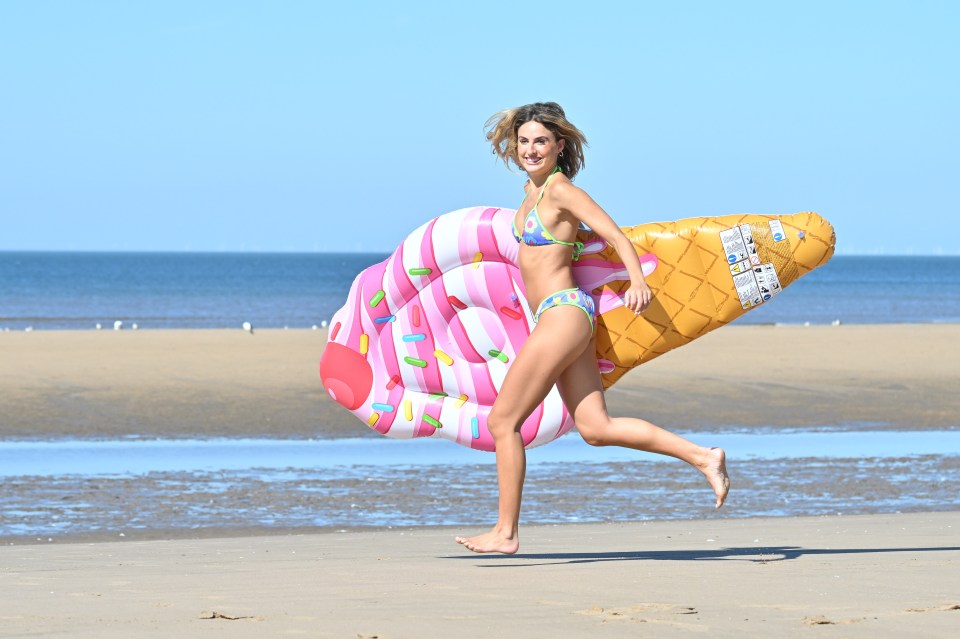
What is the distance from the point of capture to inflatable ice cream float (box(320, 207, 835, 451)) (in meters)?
5.89

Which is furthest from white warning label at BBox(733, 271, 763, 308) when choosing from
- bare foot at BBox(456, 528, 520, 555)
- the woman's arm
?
bare foot at BBox(456, 528, 520, 555)

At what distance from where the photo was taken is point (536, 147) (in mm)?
5629

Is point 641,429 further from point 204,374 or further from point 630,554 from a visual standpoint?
point 204,374

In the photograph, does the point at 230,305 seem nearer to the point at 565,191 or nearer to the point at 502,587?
the point at 565,191

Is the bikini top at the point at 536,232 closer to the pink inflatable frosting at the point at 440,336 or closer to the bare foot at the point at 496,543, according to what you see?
the pink inflatable frosting at the point at 440,336

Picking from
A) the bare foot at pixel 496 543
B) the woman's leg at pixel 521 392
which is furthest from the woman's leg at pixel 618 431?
the bare foot at pixel 496 543

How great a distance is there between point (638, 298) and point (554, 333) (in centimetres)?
37

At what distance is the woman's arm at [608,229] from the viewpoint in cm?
535

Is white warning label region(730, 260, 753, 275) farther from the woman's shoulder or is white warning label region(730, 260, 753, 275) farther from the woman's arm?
the woman's shoulder

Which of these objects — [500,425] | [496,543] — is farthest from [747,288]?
[496,543]

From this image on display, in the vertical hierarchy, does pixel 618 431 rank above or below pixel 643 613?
above

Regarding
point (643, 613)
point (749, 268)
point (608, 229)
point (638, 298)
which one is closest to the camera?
point (643, 613)

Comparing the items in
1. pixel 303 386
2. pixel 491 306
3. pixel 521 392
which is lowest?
pixel 303 386

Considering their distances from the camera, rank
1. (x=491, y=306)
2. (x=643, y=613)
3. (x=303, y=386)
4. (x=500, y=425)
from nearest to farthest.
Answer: (x=643, y=613)
(x=500, y=425)
(x=491, y=306)
(x=303, y=386)
